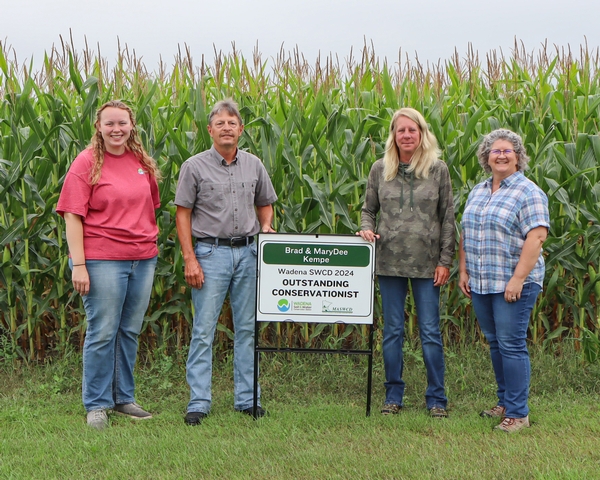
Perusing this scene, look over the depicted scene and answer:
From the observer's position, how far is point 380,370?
6383mm

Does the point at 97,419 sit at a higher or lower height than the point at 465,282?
lower

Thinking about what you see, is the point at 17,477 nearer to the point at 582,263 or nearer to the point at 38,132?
the point at 38,132

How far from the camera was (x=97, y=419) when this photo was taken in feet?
16.8

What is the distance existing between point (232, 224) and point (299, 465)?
177 centimetres

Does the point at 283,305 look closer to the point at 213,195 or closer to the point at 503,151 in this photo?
the point at 213,195

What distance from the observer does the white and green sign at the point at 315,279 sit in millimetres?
5203

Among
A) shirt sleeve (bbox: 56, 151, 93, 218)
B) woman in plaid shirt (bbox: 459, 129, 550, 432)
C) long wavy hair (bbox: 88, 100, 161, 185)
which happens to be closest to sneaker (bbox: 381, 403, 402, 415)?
woman in plaid shirt (bbox: 459, 129, 550, 432)

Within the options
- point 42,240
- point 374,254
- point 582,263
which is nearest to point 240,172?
point 374,254

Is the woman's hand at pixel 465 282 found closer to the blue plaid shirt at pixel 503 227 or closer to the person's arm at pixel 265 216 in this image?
the blue plaid shirt at pixel 503 227

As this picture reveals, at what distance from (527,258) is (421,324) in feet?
3.18

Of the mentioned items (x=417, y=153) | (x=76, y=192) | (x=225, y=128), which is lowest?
(x=76, y=192)

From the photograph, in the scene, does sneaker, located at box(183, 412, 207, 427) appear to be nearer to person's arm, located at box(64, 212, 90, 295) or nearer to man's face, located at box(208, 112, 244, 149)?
person's arm, located at box(64, 212, 90, 295)

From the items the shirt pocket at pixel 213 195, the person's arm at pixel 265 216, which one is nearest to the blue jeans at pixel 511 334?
the person's arm at pixel 265 216

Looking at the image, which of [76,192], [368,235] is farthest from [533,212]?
[76,192]
